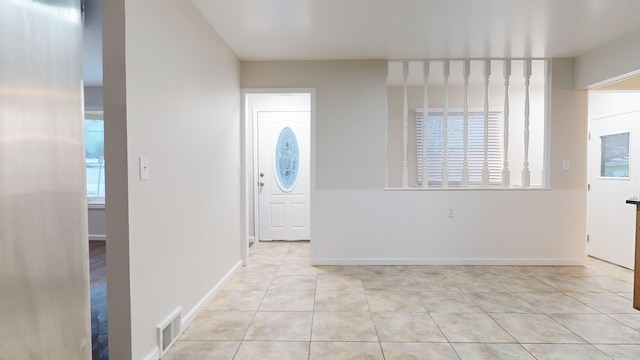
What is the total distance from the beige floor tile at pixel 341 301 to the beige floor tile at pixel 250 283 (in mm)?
579

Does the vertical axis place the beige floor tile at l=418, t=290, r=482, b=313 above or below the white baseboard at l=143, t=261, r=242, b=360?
below

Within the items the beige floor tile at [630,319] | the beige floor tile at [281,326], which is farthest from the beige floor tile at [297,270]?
the beige floor tile at [630,319]

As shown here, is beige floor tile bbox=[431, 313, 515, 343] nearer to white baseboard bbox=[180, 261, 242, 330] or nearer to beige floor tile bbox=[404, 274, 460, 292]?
beige floor tile bbox=[404, 274, 460, 292]

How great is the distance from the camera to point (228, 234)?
10.7 ft

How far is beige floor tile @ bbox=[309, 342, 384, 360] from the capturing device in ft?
6.25

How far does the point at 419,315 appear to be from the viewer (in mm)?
2449

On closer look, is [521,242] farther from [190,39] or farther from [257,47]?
[190,39]

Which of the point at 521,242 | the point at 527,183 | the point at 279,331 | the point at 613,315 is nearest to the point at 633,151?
the point at 527,183

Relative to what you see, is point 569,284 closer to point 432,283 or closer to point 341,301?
point 432,283

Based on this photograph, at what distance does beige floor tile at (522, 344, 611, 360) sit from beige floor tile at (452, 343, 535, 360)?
0.07m

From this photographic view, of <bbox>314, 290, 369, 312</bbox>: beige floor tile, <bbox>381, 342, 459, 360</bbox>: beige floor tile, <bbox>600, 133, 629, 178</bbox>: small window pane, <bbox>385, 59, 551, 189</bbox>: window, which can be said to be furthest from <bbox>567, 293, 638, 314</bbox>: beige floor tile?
<bbox>385, 59, 551, 189</bbox>: window

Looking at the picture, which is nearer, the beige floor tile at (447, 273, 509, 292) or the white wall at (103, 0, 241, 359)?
the white wall at (103, 0, 241, 359)

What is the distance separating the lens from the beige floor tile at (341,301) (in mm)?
2576

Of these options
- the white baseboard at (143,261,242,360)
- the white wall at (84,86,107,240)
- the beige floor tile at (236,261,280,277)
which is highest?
the white wall at (84,86,107,240)
